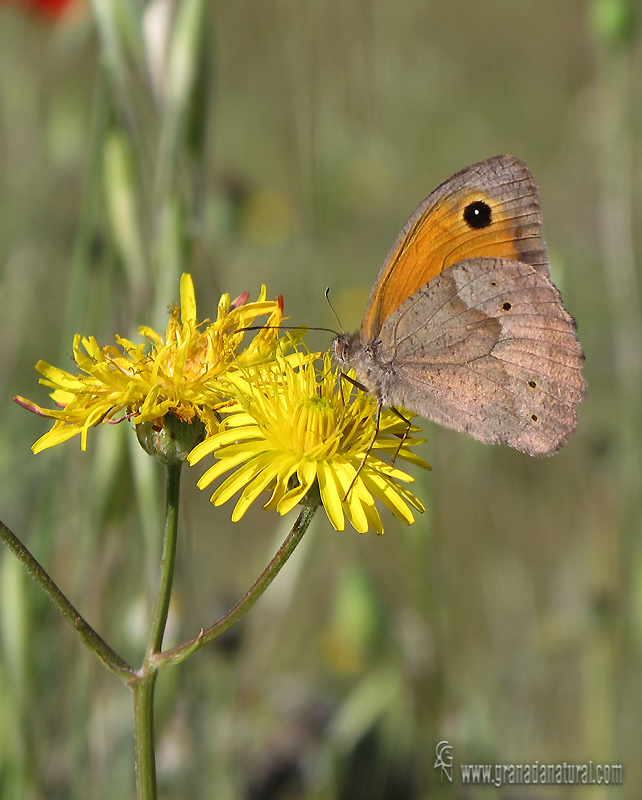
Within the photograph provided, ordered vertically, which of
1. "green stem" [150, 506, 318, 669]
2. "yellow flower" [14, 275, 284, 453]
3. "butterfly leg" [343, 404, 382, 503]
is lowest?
"green stem" [150, 506, 318, 669]

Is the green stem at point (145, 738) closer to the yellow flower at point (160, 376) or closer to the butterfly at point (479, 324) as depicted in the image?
the yellow flower at point (160, 376)

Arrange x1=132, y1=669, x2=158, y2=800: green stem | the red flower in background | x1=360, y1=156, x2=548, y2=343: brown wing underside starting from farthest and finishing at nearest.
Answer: the red flower in background
x1=360, y1=156, x2=548, y2=343: brown wing underside
x1=132, y1=669, x2=158, y2=800: green stem

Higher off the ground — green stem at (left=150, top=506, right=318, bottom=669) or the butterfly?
the butterfly

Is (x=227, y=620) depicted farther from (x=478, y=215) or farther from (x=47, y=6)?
(x=47, y=6)

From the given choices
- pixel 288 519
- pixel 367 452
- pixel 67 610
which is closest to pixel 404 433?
pixel 367 452

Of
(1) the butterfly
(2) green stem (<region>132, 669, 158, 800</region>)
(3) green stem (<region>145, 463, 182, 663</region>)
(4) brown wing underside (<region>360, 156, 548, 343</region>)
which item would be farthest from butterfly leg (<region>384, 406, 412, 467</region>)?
(2) green stem (<region>132, 669, 158, 800</region>)

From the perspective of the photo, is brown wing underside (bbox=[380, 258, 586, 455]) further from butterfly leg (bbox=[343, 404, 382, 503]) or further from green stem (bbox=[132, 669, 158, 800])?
green stem (bbox=[132, 669, 158, 800])

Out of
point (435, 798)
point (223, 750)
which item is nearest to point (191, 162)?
point (223, 750)
